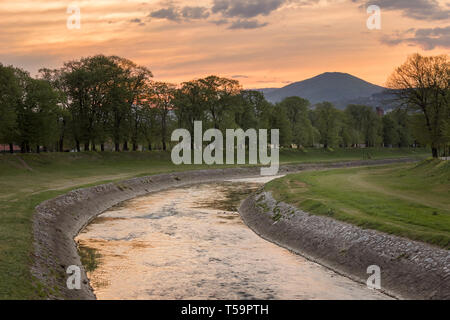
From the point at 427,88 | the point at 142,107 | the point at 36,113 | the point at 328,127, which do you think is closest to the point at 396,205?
the point at 427,88

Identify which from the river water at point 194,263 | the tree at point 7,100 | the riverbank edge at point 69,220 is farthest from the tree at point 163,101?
the river water at point 194,263

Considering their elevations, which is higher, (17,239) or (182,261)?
(17,239)

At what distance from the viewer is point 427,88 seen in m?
78.2

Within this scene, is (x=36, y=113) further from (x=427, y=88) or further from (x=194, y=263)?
(x=427, y=88)

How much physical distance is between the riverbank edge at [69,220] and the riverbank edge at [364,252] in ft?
43.5

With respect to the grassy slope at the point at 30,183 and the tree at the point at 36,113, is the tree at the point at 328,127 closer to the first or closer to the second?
the grassy slope at the point at 30,183

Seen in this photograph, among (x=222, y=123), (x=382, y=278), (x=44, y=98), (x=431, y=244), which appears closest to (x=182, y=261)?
(x=382, y=278)

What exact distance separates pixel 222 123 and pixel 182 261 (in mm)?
97921

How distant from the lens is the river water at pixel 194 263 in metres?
21.2

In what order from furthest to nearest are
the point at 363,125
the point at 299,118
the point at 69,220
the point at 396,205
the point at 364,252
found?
the point at 363,125
the point at 299,118
the point at 69,220
the point at 396,205
the point at 364,252

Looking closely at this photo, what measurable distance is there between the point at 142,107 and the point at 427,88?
61.0 m

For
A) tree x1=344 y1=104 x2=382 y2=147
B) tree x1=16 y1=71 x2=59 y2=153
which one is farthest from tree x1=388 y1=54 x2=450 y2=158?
tree x1=344 y1=104 x2=382 y2=147

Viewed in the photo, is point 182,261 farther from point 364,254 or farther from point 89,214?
point 89,214

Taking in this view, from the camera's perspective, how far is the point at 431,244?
69.9ft
